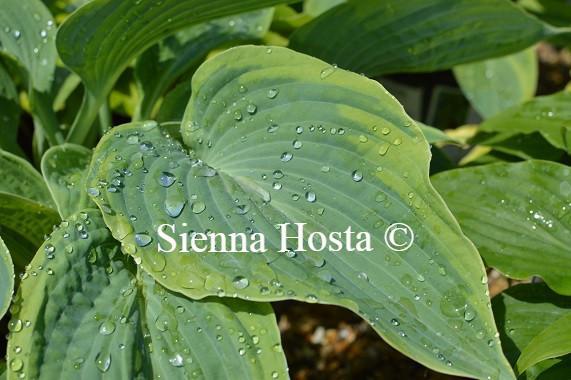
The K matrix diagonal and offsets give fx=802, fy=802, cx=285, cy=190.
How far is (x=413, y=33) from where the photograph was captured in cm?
119

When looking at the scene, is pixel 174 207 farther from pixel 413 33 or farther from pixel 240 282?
pixel 413 33

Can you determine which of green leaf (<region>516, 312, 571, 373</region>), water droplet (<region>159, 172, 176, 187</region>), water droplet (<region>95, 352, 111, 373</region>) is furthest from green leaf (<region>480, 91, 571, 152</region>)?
water droplet (<region>95, 352, 111, 373</region>)

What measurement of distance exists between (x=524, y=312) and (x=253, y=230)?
383 millimetres

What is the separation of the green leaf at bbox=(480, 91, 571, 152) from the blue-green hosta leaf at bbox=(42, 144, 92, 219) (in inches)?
24.6

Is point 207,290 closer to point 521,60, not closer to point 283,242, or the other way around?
point 283,242

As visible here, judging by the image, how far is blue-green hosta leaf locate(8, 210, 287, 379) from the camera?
2.35 feet

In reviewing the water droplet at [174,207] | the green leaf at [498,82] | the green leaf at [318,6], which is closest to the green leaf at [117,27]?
the water droplet at [174,207]

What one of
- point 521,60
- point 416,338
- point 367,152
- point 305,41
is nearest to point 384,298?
point 416,338

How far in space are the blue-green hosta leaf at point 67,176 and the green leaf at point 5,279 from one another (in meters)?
0.11

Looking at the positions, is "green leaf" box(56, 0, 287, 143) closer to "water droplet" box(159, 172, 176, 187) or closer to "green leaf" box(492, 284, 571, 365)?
"water droplet" box(159, 172, 176, 187)

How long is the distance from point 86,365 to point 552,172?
59 centimetres

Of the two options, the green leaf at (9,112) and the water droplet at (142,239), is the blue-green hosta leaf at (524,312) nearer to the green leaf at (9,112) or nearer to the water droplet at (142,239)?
the water droplet at (142,239)

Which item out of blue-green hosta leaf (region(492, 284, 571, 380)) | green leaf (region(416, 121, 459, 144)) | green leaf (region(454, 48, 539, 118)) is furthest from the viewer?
green leaf (region(454, 48, 539, 118))

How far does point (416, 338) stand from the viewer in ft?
2.29
